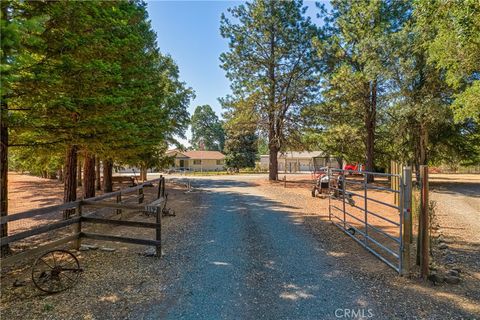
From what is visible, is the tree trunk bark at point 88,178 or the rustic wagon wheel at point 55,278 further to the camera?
the tree trunk bark at point 88,178

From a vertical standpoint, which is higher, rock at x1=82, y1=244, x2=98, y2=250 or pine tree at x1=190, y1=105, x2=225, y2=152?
pine tree at x1=190, y1=105, x2=225, y2=152

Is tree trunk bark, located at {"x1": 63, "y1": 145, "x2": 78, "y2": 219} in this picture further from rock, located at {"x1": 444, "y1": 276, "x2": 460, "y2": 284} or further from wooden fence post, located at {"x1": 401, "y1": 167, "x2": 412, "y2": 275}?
Answer: rock, located at {"x1": 444, "y1": 276, "x2": 460, "y2": 284}

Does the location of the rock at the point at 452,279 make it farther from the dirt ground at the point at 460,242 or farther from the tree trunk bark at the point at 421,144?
the tree trunk bark at the point at 421,144

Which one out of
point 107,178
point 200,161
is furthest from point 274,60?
point 200,161

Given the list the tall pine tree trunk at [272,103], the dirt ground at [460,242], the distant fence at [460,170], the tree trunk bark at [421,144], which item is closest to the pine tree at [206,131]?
the distant fence at [460,170]

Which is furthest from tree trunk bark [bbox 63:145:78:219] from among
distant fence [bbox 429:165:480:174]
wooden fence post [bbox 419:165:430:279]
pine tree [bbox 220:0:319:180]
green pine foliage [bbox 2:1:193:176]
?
distant fence [bbox 429:165:480:174]

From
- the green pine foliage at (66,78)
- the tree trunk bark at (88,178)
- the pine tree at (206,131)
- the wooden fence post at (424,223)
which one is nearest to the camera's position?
the wooden fence post at (424,223)

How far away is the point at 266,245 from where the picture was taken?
6.61 metres

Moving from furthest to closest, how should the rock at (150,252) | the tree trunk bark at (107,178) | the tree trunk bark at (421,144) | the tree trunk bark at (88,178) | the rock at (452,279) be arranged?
the tree trunk bark at (421,144) → the tree trunk bark at (107,178) → the tree trunk bark at (88,178) → the rock at (150,252) → the rock at (452,279)

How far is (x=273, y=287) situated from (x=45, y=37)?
251 inches

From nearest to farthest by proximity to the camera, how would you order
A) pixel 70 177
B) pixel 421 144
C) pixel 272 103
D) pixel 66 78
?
pixel 66 78 < pixel 70 177 < pixel 421 144 < pixel 272 103

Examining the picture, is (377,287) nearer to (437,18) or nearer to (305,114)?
(437,18)

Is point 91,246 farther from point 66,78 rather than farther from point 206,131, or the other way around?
point 206,131

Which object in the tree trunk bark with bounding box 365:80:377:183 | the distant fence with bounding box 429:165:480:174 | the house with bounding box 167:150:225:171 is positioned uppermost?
the tree trunk bark with bounding box 365:80:377:183
